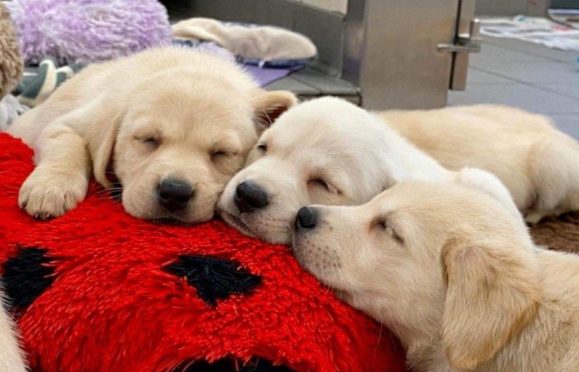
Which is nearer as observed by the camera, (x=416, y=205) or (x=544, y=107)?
(x=416, y=205)

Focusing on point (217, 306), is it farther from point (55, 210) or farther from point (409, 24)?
point (409, 24)

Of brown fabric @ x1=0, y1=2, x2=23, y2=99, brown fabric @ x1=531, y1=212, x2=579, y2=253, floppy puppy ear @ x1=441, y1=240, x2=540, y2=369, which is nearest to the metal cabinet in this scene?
brown fabric @ x1=531, y1=212, x2=579, y2=253

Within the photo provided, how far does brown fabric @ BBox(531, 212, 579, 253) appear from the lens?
97.1 inches

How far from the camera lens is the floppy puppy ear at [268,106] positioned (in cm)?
190

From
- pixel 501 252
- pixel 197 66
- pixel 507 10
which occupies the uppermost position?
pixel 197 66

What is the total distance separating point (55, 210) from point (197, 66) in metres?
0.58

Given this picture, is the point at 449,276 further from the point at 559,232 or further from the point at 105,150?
the point at 559,232

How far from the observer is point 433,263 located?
142cm

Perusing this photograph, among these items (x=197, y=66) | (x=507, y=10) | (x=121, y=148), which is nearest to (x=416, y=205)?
A: (x=121, y=148)

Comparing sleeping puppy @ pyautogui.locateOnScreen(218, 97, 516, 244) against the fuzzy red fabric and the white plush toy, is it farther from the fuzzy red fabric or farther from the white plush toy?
the white plush toy

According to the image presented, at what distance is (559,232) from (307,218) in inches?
53.4

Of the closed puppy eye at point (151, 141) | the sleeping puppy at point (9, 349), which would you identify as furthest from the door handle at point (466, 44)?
the sleeping puppy at point (9, 349)

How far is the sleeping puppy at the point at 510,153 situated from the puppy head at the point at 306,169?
0.80 metres

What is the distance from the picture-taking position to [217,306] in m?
1.29
